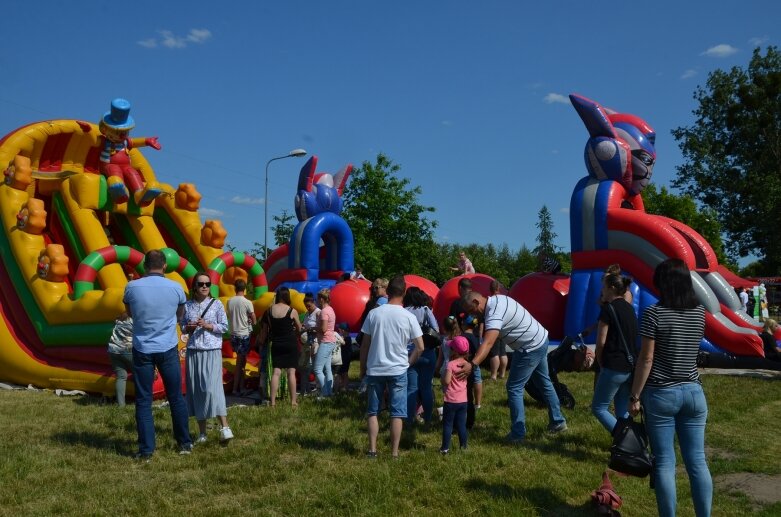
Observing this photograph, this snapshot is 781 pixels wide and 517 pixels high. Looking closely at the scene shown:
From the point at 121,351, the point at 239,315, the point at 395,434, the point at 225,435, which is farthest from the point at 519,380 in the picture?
the point at 121,351

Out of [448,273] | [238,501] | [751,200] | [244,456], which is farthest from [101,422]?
[751,200]

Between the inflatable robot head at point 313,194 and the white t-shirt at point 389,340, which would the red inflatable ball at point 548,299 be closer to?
the inflatable robot head at point 313,194

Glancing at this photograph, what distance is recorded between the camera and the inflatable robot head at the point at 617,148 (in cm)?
1213

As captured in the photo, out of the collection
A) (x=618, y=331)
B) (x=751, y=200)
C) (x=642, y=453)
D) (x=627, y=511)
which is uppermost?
(x=751, y=200)

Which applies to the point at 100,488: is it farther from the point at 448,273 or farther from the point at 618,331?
the point at 448,273

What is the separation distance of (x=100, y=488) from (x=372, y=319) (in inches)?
92.5

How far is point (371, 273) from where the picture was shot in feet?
93.2

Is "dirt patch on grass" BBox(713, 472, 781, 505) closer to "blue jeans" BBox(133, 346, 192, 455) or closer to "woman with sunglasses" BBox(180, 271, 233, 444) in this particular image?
"woman with sunglasses" BBox(180, 271, 233, 444)

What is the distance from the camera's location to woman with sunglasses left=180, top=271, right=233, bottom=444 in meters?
5.86

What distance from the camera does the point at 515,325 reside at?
231 inches

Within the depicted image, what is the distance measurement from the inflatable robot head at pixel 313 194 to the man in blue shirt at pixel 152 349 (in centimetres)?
1100

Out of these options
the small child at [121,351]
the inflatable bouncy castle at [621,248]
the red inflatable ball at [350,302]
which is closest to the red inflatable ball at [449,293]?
the inflatable bouncy castle at [621,248]

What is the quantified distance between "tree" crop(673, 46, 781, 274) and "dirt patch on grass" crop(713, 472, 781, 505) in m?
27.8

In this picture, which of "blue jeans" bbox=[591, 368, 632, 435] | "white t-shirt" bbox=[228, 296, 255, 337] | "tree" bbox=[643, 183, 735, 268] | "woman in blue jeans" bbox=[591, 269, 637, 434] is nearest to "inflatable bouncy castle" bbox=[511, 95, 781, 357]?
"white t-shirt" bbox=[228, 296, 255, 337]
